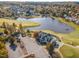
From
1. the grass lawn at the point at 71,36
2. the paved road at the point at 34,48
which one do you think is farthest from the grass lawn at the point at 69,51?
the paved road at the point at 34,48

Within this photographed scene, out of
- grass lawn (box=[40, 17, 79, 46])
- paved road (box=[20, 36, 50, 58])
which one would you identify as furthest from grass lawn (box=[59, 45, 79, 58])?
paved road (box=[20, 36, 50, 58])

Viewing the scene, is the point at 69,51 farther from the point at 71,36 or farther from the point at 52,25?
the point at 52,25

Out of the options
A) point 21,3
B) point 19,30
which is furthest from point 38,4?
point 19,30

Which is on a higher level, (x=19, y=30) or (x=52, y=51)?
(x=19, y=30)

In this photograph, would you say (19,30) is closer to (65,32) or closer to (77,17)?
(65,32)

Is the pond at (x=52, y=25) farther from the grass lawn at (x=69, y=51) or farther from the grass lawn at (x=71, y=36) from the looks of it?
the grass lawn at (x=69, y=51)

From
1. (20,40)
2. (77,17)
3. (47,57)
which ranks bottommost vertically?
(47,57)

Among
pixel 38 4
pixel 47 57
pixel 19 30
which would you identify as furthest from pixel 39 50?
pixel 38 4
